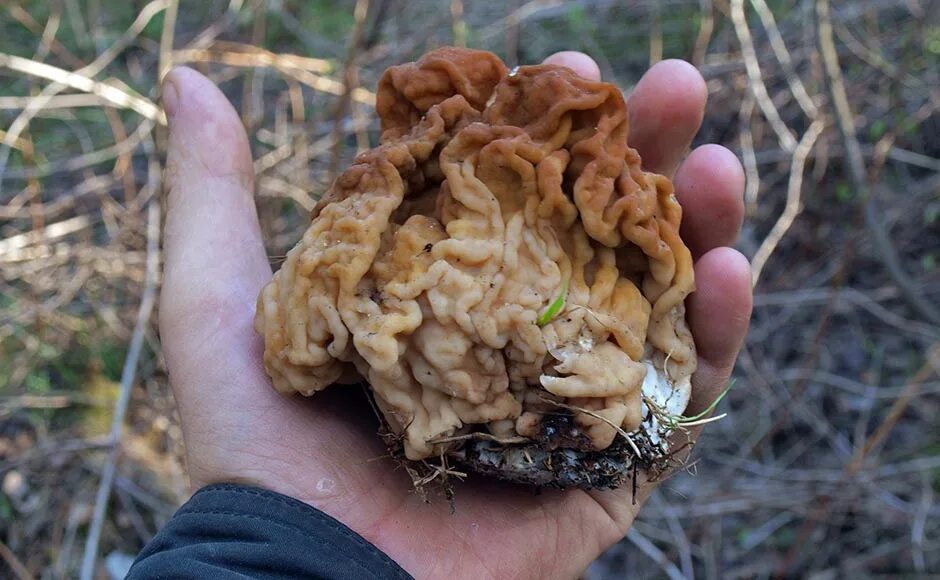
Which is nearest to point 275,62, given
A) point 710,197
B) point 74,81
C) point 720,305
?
point 74,81

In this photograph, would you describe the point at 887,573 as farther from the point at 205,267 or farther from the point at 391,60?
the point at 391,60

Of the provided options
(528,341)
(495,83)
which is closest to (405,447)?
(528,341)

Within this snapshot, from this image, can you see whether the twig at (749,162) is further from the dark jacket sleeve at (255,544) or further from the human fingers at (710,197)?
the dark jacket sleeve at (255,544)

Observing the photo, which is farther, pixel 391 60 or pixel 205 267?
pixel 391 60

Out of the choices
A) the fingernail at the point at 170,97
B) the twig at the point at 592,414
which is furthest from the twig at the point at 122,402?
the twig at the point at 592,414

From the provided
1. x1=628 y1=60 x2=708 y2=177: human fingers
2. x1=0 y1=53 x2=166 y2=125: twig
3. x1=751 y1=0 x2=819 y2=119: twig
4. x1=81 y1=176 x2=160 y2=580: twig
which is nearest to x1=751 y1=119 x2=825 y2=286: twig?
x1=751 y1=0 x2=819 y2=119: twig

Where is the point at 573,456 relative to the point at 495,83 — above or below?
below

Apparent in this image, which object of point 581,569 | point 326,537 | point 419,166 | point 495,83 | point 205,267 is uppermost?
point 495,83

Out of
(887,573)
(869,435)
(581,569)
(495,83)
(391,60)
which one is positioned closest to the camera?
(495,83)
